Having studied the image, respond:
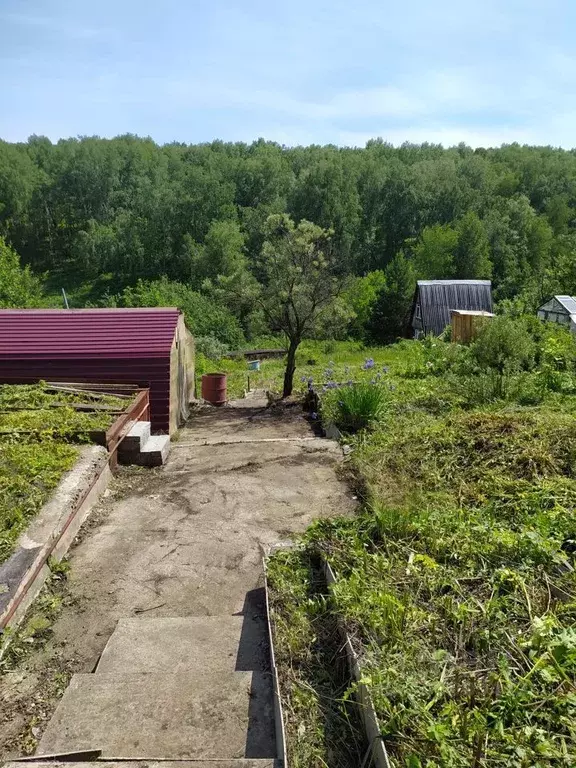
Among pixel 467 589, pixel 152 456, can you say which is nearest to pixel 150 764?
pixel 467 589

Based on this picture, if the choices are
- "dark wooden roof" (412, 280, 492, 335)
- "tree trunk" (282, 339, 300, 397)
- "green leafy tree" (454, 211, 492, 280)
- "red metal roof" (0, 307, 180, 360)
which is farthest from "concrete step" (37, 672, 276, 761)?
"green leafy tree" (454, 211, 492, 280)

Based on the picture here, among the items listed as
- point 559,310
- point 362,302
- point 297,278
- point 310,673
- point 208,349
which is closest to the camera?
point 310,673

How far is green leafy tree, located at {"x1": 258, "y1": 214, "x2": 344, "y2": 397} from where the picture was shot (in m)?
14.3

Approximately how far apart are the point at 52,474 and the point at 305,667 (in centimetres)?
352

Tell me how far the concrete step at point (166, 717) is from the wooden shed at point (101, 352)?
759cm

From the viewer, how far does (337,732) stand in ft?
9.31

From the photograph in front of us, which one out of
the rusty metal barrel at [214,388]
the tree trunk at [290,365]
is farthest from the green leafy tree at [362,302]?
the tree trunk at [290,365]

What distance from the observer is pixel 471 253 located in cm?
5103

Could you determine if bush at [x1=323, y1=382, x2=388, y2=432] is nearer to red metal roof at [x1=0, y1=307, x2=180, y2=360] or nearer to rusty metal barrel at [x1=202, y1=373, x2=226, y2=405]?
A: red metal roof at [x1=0, y1=307, x2=180, y2=360]

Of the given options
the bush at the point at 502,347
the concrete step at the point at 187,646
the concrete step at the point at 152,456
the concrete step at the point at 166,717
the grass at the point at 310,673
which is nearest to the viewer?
the grass at the point at 310,673

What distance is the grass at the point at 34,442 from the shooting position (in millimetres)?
4953

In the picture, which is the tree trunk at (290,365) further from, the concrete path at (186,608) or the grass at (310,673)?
the grass at (310,673)

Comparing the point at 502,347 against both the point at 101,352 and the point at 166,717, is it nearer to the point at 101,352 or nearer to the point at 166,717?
the point at 101,352

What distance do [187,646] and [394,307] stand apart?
4125 centimetres
